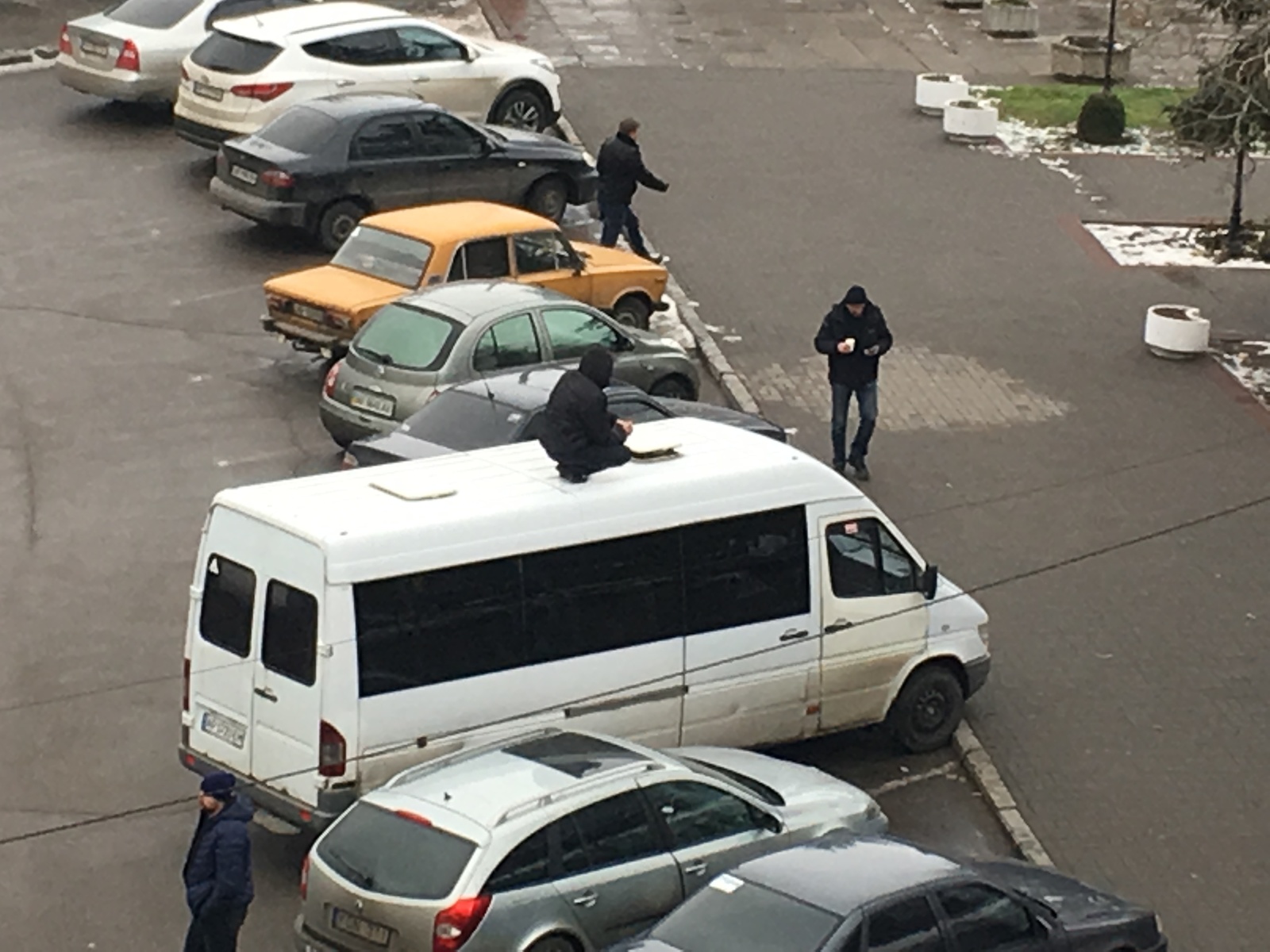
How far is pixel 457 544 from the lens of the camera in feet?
43.8

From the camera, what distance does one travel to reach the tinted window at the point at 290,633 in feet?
42.7

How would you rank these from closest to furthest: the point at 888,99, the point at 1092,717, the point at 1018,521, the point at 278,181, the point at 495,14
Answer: the point at 1092,717, the point at 1018,521, the point at 278,181, the point at 888,99, the point at 495,14

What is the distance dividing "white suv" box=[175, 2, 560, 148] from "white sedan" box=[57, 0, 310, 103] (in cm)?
116

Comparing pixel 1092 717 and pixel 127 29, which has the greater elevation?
pixel 127 29

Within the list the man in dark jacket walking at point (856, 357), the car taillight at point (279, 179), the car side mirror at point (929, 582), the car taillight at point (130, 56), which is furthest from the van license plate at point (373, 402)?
the car taillight at point (130, 56)

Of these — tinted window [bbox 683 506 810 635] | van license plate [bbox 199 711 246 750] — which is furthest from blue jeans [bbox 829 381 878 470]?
van license plate [bbox 199 711 246 750]

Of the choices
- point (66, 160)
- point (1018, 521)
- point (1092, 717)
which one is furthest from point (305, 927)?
point (66, 160)

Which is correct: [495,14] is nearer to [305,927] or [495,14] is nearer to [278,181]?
[278,181]

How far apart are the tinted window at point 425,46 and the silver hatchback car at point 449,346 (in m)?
9.61

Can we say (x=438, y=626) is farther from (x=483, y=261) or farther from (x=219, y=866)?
(x=483, y=261)

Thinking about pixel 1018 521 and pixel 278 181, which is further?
pixel 278 181

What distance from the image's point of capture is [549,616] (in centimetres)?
1380

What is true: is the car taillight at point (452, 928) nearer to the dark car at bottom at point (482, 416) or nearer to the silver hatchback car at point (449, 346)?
the dark car at bottom at point (482, 416)

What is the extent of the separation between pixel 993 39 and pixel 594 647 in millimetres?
25479
